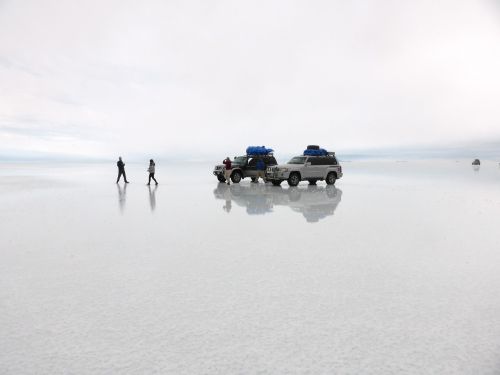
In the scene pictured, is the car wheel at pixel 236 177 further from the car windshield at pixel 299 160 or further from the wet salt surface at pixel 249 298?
the wet salt surface at pixel 249 298

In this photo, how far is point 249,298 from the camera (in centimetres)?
509

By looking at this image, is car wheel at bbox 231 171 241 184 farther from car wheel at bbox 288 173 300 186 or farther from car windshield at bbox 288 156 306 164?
car wheel at bbox 288 173 300 186

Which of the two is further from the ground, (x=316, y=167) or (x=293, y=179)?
(x=316, y=167)

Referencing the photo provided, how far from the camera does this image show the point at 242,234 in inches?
371

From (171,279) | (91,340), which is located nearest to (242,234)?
(171,279)

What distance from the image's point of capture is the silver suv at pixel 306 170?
2564 centimetres

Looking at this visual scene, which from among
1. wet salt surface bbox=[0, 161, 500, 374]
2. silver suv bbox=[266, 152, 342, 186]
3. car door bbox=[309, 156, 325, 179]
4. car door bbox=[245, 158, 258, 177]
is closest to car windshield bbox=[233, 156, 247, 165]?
car door bbox=[245, 158, 258, 177]

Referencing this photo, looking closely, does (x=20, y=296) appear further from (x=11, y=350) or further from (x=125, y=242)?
(x=125, y=242)

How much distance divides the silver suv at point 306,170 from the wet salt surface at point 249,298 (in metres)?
15.1

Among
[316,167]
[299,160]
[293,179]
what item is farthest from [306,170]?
[293,179]

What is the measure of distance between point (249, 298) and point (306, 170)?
2172 cm

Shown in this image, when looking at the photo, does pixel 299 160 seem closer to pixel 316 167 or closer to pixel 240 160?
pixel 316 167

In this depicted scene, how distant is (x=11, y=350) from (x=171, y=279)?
2.46 meters

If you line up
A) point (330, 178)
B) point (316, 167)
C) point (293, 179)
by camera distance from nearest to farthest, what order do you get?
point (293, 179) → point (316, 167) → point (330, 178)
